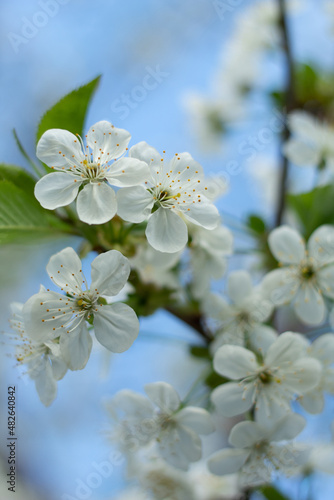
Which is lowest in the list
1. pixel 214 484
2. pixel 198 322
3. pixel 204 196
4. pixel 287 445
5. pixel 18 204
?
pixel 214 484

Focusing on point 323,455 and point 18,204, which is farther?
point 323,455

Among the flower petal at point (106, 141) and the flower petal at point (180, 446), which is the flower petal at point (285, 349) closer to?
the flower petal at point (180, 446)

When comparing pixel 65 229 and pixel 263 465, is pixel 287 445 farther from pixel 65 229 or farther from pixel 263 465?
pixel 65 229

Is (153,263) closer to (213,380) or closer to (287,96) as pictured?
(213,380)

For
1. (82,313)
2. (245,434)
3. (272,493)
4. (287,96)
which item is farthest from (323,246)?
(287,96)

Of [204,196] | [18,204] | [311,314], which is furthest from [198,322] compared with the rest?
[18,204]

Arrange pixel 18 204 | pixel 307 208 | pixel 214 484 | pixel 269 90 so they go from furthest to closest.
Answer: pixel 269 90
pixel 214 484
pixel 307 208
pixel 18 204

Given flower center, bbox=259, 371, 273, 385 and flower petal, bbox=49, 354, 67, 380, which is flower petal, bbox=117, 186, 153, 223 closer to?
flower petal, bbox=49, 354, 67, 380
